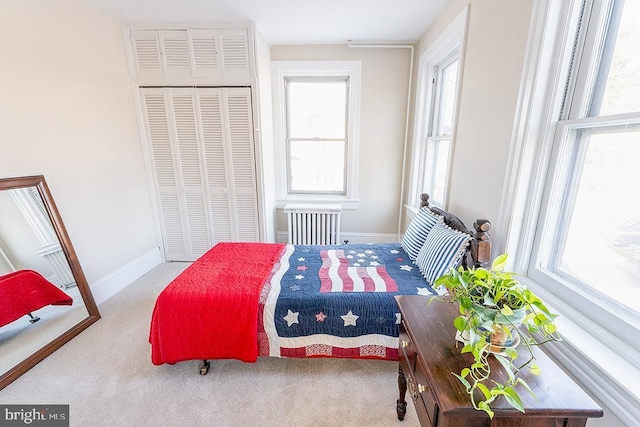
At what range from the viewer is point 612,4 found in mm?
963

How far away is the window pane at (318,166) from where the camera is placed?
3.29 metres

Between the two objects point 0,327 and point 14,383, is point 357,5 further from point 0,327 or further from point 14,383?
point 14,383

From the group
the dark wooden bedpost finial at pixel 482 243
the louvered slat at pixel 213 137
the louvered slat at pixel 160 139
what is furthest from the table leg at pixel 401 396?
the louvered slat at pixel 160 139

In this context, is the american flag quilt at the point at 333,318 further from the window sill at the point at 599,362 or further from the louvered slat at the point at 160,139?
the louvered slat at the point at 160,139

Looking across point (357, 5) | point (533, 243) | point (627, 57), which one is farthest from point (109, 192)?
point (627, 57)

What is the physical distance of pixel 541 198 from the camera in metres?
1.25

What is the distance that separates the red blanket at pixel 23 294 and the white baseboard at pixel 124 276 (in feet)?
1.46

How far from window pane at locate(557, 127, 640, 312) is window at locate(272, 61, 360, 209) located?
2.32 meters

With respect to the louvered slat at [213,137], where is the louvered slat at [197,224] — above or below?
below

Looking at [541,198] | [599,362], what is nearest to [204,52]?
[541,198]

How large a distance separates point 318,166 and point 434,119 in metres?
1.45

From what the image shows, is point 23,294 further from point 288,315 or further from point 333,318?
point 333,318

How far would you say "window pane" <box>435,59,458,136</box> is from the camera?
232 centimetres

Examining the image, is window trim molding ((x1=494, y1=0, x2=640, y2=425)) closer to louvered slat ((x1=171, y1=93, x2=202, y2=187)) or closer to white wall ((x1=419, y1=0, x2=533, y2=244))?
white wall ((x1=419, y1=0, x2=533, y2=244))
